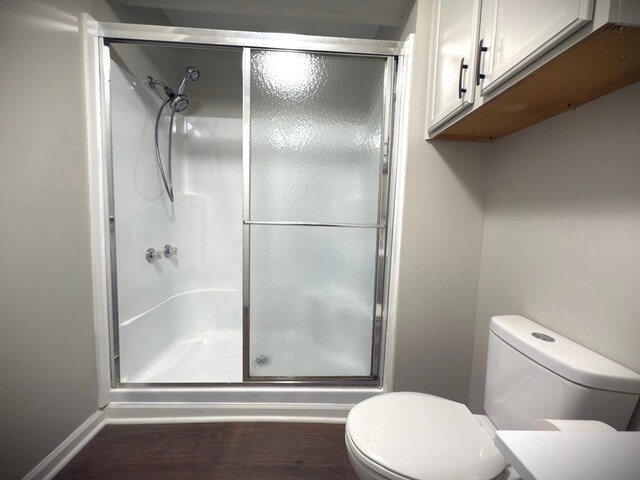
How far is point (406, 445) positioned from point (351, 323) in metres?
0.81

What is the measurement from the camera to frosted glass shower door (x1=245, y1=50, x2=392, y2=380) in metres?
1.43

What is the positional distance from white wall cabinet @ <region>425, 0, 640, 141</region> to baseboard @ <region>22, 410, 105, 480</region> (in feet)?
7.06

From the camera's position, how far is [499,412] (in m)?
0.97

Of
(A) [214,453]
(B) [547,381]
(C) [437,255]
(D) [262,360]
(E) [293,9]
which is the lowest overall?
(A) [214,453]

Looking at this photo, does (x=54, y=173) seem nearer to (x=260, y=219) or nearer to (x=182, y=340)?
(x=260, y=219)

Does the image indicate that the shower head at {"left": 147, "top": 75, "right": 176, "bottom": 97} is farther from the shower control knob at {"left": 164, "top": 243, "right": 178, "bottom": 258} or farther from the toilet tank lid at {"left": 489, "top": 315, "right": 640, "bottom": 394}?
the toilet tank lid at {"left": 489, "top": 315, "right": 640, "bottom": 394}

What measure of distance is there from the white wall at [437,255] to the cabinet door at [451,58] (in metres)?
0.08

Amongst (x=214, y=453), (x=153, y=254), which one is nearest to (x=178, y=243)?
(x=153, y=254)

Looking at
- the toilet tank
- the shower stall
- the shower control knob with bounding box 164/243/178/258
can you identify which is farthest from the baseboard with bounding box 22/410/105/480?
the toilet tank

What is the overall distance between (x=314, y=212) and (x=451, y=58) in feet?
2.95

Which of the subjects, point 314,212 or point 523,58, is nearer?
point 523,58

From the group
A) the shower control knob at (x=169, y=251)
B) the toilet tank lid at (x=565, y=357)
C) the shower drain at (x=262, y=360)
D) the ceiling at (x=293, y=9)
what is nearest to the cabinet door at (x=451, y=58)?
the ceiling at (x=293, y=9)

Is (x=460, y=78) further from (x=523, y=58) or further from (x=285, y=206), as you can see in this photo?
(x=285, y=206)

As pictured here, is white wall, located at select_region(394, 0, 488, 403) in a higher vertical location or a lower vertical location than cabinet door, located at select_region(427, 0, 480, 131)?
lower
